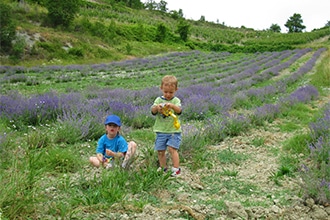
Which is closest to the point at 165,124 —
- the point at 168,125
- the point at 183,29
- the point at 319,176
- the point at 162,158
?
the point at 168,125

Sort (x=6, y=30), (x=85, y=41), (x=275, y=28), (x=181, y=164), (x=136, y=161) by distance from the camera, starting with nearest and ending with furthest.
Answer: (x=136, y=161), (x=181, y=164), (x=6, y=30), (x=85, y=41), (x=275, y=28)

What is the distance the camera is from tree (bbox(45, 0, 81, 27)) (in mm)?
28977

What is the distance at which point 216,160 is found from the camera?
181 inches

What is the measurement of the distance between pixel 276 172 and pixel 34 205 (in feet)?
9.50

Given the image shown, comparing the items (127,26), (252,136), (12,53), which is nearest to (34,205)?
Answer: (252,136)

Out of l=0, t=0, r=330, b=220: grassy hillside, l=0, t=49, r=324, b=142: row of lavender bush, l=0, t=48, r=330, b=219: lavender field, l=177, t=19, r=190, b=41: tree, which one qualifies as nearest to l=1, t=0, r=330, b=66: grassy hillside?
l=177, t=19, r=190, b=41: tree

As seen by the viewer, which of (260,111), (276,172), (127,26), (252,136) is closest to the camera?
(276,172)

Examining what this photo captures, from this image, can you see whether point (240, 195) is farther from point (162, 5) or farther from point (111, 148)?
point (162, 5)

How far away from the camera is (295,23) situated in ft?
236

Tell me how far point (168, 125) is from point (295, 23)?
7661 cm

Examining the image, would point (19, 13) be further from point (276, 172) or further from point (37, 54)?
point (276, 172)

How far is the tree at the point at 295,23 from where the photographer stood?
7194cm

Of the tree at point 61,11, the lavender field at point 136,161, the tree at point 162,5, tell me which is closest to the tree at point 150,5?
the tree at point 162,5

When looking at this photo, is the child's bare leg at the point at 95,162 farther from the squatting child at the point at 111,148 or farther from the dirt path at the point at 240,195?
the dirt path at the point at 240,195
